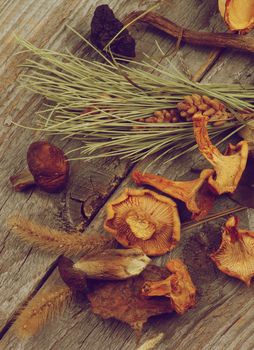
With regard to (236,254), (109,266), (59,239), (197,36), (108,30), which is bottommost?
(236,254)

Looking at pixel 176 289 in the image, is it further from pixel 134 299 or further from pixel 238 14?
pixel 238 14

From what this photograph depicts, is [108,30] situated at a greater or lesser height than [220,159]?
greater

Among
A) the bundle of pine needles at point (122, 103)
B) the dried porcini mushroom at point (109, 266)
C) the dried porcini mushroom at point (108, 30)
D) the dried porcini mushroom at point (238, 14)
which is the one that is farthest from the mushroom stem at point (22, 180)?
the dried porcini mushroom at point (238, 14)

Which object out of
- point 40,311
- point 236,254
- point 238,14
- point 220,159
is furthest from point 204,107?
point 40,311

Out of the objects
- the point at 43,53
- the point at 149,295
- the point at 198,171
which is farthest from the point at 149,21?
the point at 149,295

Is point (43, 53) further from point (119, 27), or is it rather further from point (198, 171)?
point (198, 171)

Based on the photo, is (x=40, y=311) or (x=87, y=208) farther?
(x=87, y=208)

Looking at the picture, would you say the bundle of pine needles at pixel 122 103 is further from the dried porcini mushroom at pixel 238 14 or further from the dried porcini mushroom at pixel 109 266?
the dried porcini mushroom at pixel 109 266
